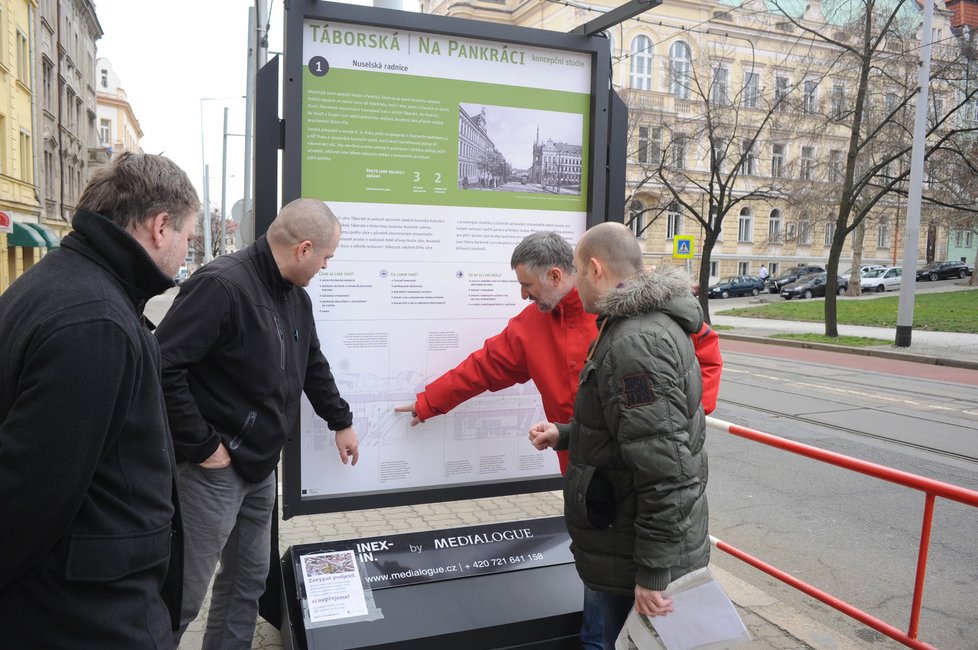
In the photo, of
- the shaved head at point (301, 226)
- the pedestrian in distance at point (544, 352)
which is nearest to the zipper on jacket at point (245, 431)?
the shaved head at point (301, 226)

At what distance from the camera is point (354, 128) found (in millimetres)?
3221

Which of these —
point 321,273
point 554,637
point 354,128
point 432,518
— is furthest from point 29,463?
point 432,518

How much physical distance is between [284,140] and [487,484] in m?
1.91

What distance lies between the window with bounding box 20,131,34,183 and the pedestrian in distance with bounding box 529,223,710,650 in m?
30.6

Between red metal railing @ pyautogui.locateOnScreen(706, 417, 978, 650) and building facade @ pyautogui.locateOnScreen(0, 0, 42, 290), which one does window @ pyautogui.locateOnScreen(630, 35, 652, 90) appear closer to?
building facade @ pyautogui.locateOnScreen(0, 0, 42, 290)

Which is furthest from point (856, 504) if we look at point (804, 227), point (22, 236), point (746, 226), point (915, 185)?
point (746, 226)

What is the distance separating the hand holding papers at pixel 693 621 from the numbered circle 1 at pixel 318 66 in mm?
2477

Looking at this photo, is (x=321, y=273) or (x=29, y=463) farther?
(x=321, y=273)

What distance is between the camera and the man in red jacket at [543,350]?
10.3ft

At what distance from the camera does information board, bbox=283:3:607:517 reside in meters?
3.20

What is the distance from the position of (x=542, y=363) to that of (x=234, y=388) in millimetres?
1341

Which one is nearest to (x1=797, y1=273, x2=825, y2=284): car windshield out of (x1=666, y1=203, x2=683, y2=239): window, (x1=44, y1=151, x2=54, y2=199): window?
(x1=666, y1=203, x2=683, y2=239): window

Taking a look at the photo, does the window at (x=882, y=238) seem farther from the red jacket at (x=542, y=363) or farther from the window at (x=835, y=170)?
the red jacket at (x=542, y=363)

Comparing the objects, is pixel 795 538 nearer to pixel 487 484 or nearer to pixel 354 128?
pixel 487 484
